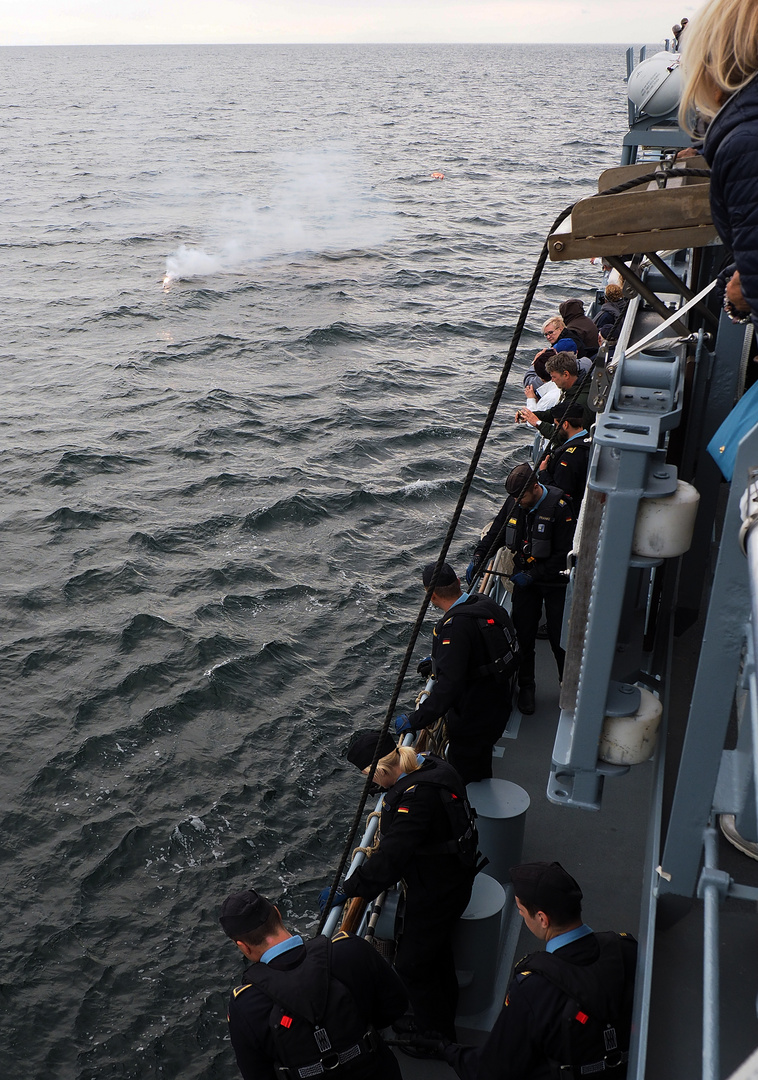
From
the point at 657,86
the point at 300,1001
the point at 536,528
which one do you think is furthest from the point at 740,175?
the point at 657,86

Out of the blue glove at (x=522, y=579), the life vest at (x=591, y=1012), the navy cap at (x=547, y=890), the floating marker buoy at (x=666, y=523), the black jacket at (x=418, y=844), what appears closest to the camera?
the floating marker buoy at (x=666, y=523)

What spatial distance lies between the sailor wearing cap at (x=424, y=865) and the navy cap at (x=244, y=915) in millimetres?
848

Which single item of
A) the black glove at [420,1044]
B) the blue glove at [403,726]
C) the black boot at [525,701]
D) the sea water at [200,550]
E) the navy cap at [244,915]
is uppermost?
the navy cap at [244,915]

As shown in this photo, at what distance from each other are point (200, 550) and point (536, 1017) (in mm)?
11928

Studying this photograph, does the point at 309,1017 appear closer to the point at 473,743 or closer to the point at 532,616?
the point at 473,743

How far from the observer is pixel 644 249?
3.34m

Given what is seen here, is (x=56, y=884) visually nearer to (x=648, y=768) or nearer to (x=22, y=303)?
(x=648, y=768)

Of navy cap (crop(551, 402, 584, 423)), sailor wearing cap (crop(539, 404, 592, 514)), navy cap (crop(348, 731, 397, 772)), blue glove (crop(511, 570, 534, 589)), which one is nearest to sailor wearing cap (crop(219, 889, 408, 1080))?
navy cap (crop(348, 731, 397, 772))

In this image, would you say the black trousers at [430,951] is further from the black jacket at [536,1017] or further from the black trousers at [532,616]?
the black trousers at [532,616]

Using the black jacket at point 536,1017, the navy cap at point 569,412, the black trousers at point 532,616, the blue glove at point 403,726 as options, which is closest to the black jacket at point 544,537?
the black trousers at point 532,616

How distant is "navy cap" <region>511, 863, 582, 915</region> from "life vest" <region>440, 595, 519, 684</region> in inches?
84.0

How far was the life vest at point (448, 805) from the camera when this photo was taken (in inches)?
181

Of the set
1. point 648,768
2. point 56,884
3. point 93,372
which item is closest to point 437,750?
point 648,768

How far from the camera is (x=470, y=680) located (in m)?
5.86
